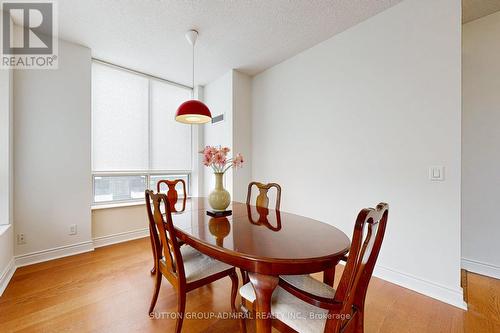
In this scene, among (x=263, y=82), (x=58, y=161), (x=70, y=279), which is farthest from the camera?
(x=263, y=82)

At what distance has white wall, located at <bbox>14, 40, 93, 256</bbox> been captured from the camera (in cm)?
240

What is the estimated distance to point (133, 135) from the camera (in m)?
3.44

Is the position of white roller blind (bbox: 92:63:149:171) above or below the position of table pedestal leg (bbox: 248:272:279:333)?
above

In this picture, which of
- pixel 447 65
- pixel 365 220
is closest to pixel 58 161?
pixel 365 220

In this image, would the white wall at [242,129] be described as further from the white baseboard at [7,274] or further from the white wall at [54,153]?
the white baseboard at [7,274]

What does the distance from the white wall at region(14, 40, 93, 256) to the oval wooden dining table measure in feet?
6.54

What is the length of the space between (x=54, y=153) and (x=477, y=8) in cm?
493

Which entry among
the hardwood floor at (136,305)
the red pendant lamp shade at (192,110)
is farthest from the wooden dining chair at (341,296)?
the red pendant lamp shade at (192,110)

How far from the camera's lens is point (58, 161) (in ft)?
8.59

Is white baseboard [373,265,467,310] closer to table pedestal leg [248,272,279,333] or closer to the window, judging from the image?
table pedestal leg [248,272,279,333]

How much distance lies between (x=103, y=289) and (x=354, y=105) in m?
3.16

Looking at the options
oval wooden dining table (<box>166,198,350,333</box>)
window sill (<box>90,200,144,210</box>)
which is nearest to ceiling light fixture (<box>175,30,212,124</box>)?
oval wooden dining table (<box>166,198,350,333</box>)

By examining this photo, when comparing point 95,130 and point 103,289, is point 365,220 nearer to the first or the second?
point 103,289

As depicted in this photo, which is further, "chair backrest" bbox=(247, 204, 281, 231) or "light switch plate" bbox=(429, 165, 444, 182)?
"light switch plate" bbox=(429, 165, 444, 182)
